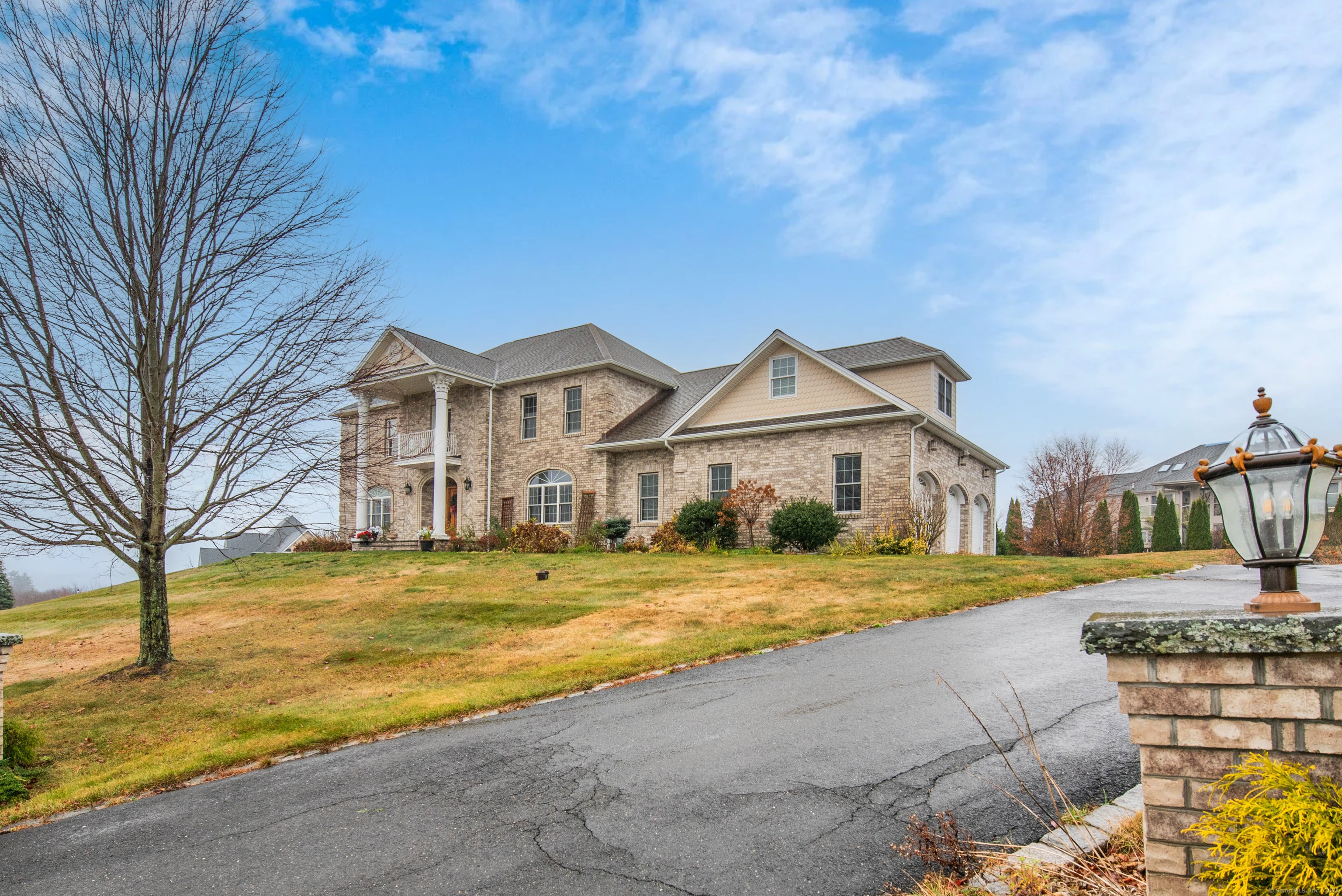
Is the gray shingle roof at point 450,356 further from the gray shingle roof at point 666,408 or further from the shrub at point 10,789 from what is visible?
the shrub at point 10,789

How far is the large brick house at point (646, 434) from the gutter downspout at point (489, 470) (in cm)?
6

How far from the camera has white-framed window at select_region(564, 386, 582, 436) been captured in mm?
26734

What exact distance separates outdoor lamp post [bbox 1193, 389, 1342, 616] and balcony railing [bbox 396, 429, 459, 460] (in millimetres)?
26894

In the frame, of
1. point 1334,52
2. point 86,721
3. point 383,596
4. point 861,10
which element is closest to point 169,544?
point 86,721

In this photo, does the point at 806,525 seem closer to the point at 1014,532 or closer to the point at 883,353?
the point at 883,353

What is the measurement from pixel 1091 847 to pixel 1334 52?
9010mm

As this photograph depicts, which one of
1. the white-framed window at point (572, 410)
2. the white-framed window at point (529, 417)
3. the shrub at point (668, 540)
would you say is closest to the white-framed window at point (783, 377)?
the shrub at point (668, 540)

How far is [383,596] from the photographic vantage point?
1602 centimetres

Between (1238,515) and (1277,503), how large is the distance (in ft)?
0.50

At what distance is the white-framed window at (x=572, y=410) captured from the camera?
87.7ft

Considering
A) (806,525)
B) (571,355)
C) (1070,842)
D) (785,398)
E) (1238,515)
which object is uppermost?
(571,355)

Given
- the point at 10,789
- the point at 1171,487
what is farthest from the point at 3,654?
the point at 1171,487

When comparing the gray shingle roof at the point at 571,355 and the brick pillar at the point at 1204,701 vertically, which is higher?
the gray shingle roof at the point at 571,355

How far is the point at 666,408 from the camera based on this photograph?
27.2 metres
